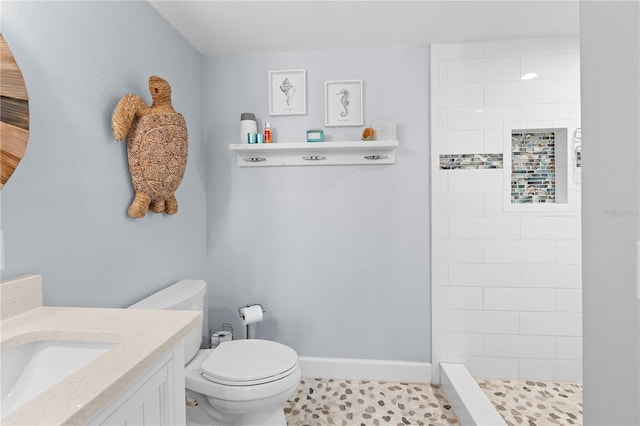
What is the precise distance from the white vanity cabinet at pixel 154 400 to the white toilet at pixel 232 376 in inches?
20.9

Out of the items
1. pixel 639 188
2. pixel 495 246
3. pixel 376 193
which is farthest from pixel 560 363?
pixel 639 188

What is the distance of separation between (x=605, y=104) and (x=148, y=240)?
73.2 inches

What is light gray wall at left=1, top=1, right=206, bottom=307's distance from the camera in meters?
1.11

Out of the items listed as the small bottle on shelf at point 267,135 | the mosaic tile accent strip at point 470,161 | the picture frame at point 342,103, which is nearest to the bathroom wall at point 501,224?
the mosaic tile accent strip at point 470,161

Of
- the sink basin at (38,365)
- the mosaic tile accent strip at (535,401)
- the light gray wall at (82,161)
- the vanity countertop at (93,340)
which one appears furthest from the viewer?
the mosaic tile accent strip at (535,401)

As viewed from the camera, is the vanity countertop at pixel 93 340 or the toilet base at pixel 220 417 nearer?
the vanity countertop at pixel 93 340

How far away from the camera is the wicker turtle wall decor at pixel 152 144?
1555mm

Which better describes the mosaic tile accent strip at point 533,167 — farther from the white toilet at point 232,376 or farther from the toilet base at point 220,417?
the toilet base at point 220,417

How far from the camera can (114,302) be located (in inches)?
59.6

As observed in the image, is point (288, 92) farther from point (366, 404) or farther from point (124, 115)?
point (366, 404)

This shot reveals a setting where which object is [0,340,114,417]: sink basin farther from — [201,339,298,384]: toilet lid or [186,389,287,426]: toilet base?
[186,389,287,426]: toilet base

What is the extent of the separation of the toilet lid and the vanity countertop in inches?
25.2

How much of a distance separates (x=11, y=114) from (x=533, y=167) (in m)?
2.64

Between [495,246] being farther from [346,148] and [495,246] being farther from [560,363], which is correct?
[346,148]
